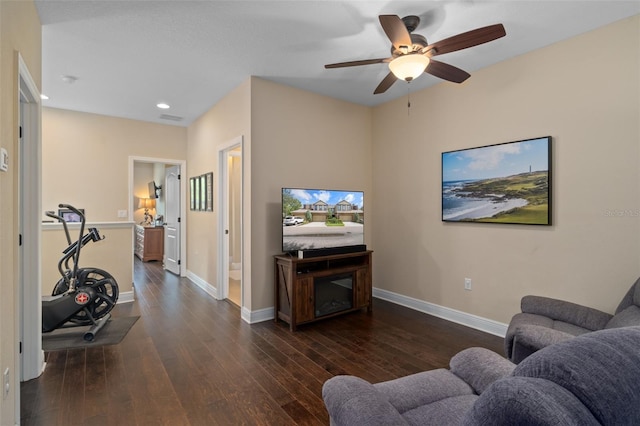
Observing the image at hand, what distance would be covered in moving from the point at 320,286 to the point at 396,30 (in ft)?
8.69

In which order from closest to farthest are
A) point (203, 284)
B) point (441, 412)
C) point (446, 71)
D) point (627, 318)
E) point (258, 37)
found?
point (441, 412), point (627, 318), point (446, 71), point (258, 37), point (203, 284)

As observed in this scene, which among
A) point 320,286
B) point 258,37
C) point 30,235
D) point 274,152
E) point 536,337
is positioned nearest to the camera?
point 536,337

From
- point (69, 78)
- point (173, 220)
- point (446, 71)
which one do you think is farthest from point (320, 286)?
point (173, 220)

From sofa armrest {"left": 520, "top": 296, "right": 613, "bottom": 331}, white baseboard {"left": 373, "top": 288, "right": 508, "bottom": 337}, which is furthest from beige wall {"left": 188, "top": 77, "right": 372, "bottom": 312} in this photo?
sofa armrest {"left": 520, "top": 296, "right": 613, "bottom": 331}

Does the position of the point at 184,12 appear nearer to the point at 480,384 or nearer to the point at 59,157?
the point at 480,384

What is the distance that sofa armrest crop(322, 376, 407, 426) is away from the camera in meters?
1.12

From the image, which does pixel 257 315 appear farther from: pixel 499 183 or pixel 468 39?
pixel 468 39

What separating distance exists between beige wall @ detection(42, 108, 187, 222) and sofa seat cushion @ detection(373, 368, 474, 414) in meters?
5.49

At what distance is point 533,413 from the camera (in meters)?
0.67

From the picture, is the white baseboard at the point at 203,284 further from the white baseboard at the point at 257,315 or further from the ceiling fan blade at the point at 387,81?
the ceiling fan blade at the point at 387,81

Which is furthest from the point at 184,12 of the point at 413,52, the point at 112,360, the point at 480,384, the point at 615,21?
the point at 615,21

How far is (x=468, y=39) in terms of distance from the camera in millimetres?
2168

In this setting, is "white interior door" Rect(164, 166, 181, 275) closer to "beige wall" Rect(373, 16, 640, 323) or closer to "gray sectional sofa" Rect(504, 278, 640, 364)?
"beige wall" Rect(373, 16, 640, 323)

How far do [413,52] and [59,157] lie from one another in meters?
5.47
